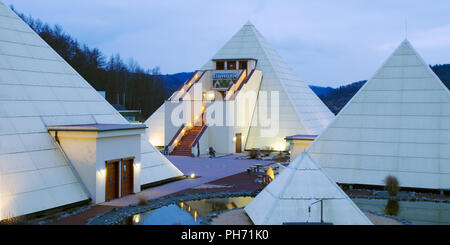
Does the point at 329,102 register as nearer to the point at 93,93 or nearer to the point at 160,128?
the point at 160,128

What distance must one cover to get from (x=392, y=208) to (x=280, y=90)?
76.1 feet

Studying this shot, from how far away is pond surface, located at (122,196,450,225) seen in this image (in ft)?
52.1

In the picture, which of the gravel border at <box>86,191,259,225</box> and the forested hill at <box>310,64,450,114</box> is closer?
the gravel border at <box>86,191,259,225</box>

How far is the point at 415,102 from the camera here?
22.6 m

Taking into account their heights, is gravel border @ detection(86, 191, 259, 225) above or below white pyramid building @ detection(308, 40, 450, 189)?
below

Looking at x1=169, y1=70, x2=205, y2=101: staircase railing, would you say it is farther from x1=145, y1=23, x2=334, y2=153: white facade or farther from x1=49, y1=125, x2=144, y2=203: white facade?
x1=49, y1=125, x2=144, y2=203: white facade

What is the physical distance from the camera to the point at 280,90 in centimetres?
4028

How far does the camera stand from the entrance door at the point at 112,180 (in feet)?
61.8

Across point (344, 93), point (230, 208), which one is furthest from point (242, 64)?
point (344, 93)

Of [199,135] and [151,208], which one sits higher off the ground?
[199,135]

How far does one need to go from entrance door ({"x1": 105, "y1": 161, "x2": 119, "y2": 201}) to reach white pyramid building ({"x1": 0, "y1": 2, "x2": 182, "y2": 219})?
1.03 meters

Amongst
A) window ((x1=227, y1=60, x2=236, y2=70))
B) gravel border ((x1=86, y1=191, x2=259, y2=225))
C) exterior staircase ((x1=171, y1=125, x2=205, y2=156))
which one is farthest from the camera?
window ((x1=227, y1=60, x2=236, y2=70))

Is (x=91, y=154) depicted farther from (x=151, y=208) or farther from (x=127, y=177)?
(x=151, y=208)

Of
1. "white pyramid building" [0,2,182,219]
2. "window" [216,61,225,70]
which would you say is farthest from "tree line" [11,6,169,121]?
"white pyramid building" [0,2,182,219]
